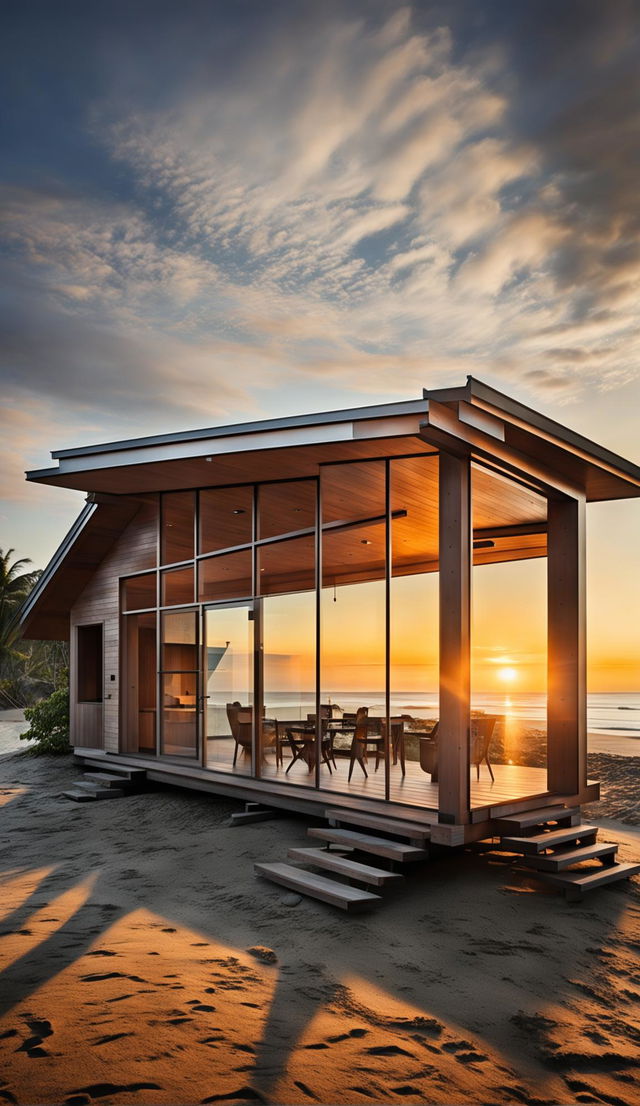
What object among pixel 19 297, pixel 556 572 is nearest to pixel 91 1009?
pixel 556 572

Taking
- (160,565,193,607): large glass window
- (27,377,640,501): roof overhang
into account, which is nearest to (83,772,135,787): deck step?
(160,565,193,607): large glass window

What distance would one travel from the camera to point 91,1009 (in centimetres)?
379

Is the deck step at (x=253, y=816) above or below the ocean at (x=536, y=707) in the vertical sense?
above

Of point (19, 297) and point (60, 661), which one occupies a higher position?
point (19, 297)

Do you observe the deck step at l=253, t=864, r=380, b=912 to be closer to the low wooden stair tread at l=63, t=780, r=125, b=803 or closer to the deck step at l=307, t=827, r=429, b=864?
the deck step at l=307, t=827, r=429, b=864

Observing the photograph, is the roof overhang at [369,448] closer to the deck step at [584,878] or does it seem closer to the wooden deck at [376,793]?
the wooden deck at [376,793]

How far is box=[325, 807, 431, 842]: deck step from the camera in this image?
626cm

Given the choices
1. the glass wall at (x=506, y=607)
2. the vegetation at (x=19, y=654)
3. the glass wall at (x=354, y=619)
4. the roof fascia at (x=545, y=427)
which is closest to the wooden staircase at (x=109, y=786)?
the glass wall at (x=354, y=619)

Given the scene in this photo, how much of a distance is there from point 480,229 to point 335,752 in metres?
6.46

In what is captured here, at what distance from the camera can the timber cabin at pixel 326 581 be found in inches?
256

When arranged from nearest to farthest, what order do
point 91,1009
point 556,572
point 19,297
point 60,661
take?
1. point 91,1009
2. point 556,572
3. point 19,297
4. point 60,661

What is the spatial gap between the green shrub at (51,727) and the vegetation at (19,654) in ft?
53.2

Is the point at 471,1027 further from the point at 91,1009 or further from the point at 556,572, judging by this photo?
the point at 556,572

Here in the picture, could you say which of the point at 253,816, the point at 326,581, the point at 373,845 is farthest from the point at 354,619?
the point at 373,845
